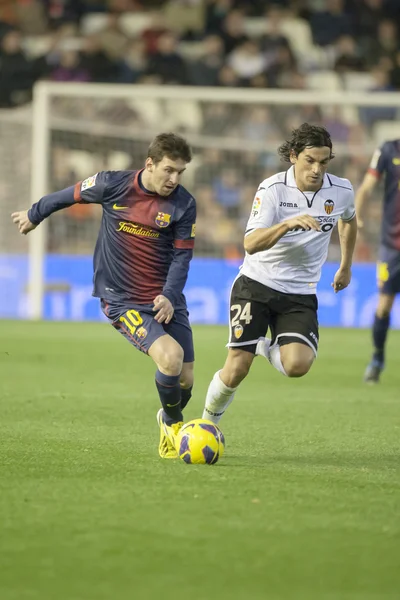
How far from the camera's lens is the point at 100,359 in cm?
1222

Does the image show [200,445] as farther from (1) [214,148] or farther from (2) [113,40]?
(2) [113,40]

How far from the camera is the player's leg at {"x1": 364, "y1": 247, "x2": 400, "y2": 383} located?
10.5m

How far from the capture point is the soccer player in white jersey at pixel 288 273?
644cm

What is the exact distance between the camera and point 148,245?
6.69m

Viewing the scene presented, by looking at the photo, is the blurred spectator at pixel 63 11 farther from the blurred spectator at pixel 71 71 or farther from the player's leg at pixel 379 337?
the player's leg at pixel 379 337

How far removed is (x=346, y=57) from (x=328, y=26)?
95 centimetres

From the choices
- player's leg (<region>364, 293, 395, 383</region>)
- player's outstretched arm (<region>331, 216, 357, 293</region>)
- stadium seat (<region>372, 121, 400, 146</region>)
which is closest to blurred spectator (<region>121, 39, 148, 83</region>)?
stadium seat (<region>372, 121, 400, 146</region>)

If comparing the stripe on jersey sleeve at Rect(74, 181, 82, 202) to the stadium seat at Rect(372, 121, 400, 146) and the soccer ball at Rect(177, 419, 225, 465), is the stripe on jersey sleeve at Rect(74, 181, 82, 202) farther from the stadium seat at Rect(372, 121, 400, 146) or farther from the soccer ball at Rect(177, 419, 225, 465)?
the stadium seat at Rect(372, 121, 400, 146)

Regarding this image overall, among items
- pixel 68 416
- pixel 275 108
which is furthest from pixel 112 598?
pixel 275 108

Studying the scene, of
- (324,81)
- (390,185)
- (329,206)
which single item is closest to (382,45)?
(324,81)

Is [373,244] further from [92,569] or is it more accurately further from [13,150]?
[92,569]

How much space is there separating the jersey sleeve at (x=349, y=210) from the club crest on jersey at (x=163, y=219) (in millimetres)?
1079

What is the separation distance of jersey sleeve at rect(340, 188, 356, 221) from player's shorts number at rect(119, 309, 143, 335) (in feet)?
4.63

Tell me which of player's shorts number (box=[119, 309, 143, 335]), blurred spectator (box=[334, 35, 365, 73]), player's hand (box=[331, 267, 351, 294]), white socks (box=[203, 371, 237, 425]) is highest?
blurred spectator (box=[334, 35, 365, 73])
